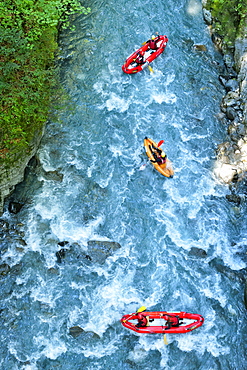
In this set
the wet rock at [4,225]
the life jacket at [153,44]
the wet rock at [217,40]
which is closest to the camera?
the wet rock at [4,225]

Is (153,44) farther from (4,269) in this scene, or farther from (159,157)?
(4,269)

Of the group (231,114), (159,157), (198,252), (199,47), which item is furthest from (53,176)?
(199,47)

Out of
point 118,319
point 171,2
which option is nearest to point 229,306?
point 118,319

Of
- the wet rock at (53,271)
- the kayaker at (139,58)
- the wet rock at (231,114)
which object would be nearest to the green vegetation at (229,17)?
the wet rock at (231,114)

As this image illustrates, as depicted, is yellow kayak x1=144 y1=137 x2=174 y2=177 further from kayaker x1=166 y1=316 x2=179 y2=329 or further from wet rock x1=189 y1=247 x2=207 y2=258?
kayaker x1=166 y1=316 x2=179 y2=329

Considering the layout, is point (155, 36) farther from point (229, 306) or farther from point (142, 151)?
point (229, 306)

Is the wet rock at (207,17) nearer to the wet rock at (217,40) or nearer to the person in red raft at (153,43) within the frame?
the wet rock at (217,40)
